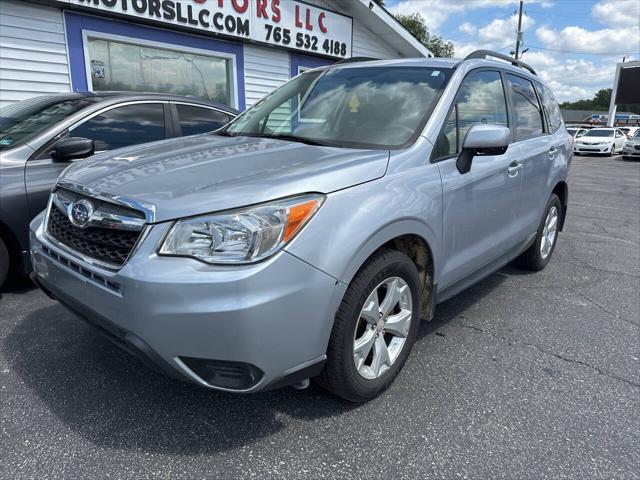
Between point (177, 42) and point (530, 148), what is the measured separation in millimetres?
7028

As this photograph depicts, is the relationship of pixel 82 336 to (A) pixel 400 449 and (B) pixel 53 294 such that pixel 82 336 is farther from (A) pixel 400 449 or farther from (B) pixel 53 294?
(A) pixel 400 449

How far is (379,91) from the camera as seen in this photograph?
3021mm

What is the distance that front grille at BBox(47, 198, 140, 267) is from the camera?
196 centimetres

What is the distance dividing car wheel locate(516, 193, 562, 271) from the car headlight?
317cm

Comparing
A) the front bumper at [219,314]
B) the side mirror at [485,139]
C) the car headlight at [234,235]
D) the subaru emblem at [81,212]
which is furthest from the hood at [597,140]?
the subaru emblem at [81,212]

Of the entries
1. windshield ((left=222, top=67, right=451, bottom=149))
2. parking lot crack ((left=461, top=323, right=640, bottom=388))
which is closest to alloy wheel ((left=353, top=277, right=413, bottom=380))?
windshield ((left=222, top=67, right=451, bottom=149))

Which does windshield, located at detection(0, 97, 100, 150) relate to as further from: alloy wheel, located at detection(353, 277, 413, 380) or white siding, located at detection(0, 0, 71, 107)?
alloy wheel, located at detection(353, 277, 413, 380)

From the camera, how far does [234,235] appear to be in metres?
1.84

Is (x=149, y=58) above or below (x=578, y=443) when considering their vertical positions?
above

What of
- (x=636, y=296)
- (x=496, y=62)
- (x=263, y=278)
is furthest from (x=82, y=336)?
(x=636, y=296)

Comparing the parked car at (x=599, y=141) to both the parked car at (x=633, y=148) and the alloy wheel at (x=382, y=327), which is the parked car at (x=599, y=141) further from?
the alloy wheel at (x=382, y=327)

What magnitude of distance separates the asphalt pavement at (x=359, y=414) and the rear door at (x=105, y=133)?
902mm

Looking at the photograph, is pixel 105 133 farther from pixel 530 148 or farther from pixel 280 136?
pixel 530 148

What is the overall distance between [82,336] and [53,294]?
0.81m
